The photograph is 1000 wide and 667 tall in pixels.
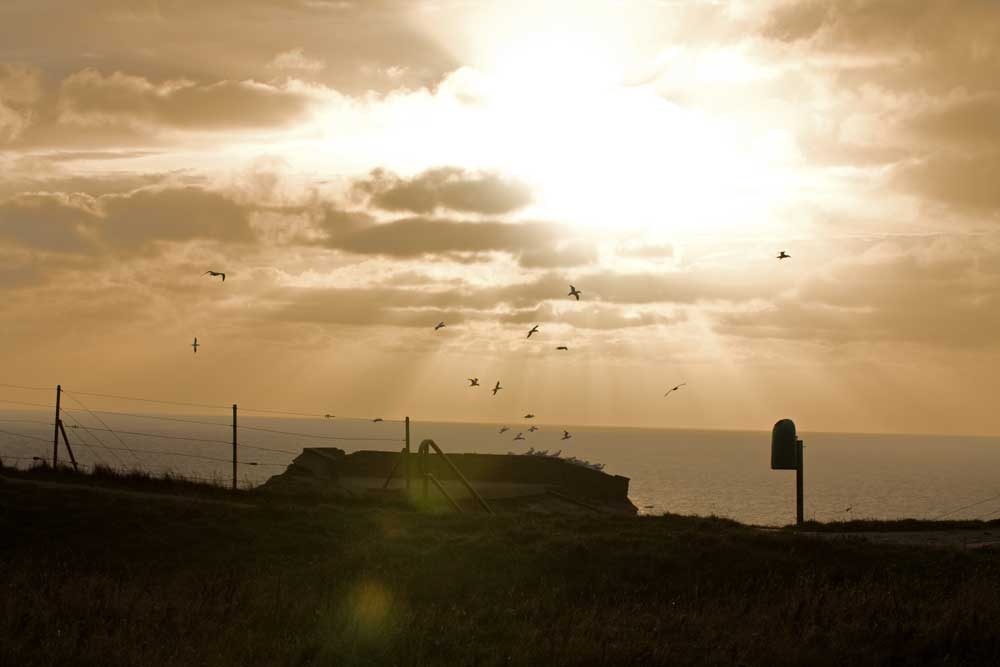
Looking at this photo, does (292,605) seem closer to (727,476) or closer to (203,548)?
(203,548)

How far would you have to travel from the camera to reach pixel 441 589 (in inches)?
672

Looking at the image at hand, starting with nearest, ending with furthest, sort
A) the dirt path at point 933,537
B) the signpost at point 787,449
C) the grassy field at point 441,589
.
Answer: the grassy field at point 441,589, the dirt path at point 933,537, the signpost at point 787,449

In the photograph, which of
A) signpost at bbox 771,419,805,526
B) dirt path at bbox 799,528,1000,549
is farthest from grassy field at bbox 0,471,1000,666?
signpost at bbox 771,419,805,526

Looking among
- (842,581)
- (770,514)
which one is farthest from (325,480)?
(770,514)

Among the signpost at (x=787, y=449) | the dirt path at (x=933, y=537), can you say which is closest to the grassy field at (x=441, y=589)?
the dirt path at (x=933, y=537)

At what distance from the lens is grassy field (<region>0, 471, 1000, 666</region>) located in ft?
38.5

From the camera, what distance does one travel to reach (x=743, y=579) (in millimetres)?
17688

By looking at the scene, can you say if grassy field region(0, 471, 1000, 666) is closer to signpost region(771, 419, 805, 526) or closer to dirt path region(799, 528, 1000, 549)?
dirt path region(799, 528, 1000, 549)

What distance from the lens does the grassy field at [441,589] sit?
1173cm

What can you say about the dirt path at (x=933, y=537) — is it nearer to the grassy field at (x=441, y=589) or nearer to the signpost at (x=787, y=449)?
the grassy field at (x=441, y=589)

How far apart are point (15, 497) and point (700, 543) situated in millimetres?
14393

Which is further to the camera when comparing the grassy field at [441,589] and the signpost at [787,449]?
the signpost at [787,449]

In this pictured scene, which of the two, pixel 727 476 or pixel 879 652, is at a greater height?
pixel 879 652

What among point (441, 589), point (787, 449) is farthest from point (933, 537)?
point (441, 589)
